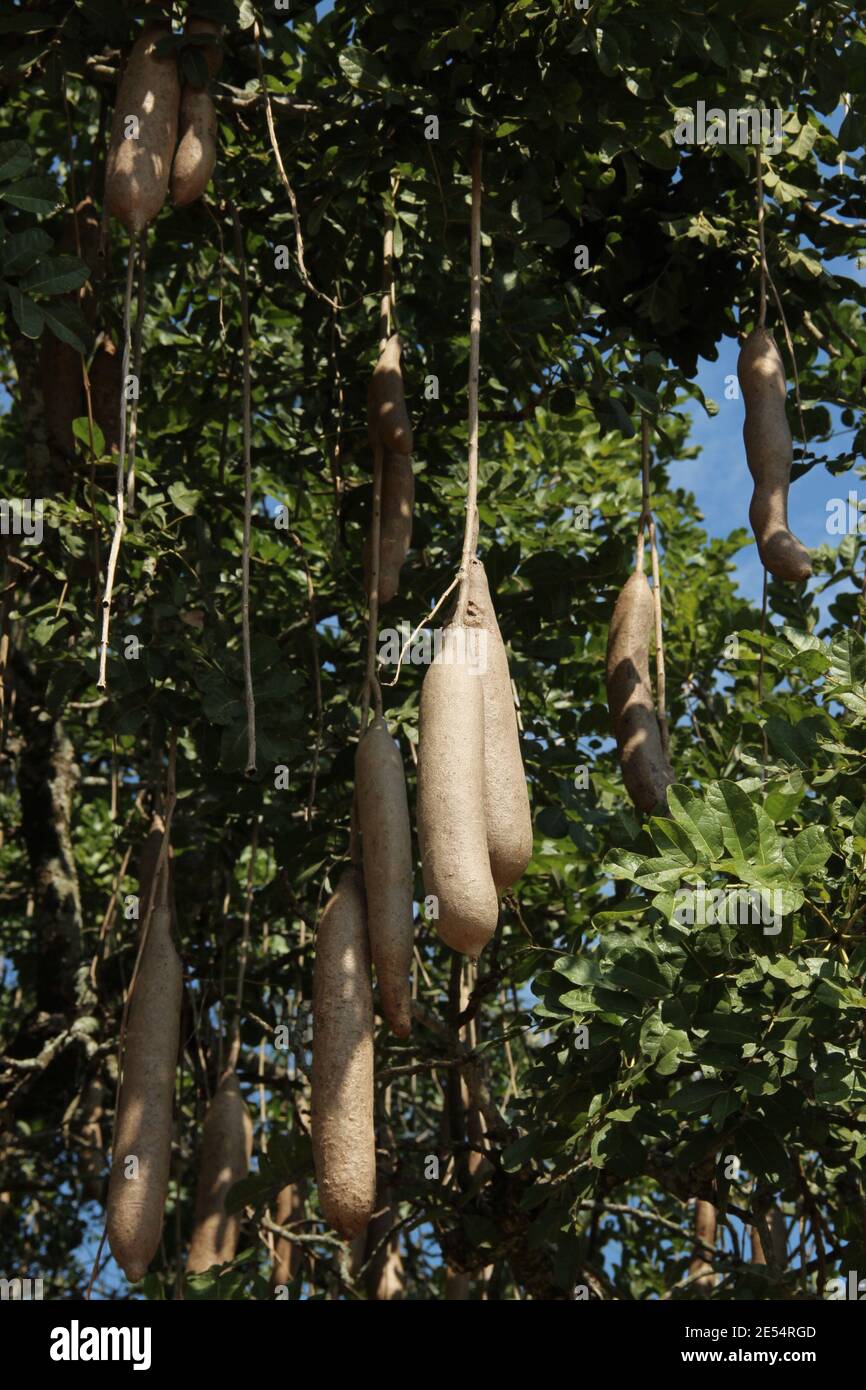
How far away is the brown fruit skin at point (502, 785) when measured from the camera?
141cm

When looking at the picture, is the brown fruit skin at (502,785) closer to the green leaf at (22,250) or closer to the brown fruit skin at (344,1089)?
the brown fruit skin at (344,1089)

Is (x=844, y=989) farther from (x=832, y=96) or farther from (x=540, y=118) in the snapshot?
(x=832, y=96)

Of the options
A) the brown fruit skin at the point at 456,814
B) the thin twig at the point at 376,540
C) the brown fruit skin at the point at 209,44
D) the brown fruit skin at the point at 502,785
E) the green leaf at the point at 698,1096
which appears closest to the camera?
the brown fruit skin at the point at 456,814

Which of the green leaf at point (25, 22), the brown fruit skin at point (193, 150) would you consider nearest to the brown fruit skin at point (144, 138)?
the brown fruit skin at point (193, 150)

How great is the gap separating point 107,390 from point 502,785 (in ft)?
4.97

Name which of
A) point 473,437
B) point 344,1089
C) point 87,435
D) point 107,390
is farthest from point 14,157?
point 344,1089

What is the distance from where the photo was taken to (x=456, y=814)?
1.33 metres

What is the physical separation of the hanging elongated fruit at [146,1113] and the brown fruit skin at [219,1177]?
43 centimetres

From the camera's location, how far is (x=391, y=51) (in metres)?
2.22

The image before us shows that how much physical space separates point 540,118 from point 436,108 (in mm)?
146

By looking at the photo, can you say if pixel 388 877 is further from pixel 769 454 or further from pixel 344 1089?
pixel 769 454

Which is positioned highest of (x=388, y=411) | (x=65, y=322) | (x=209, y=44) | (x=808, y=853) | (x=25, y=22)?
(x=25, y=22)

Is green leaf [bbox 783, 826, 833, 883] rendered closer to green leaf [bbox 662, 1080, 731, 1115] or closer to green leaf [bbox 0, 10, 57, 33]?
green leaf [bbox 662, 1080, 731, 1115]
